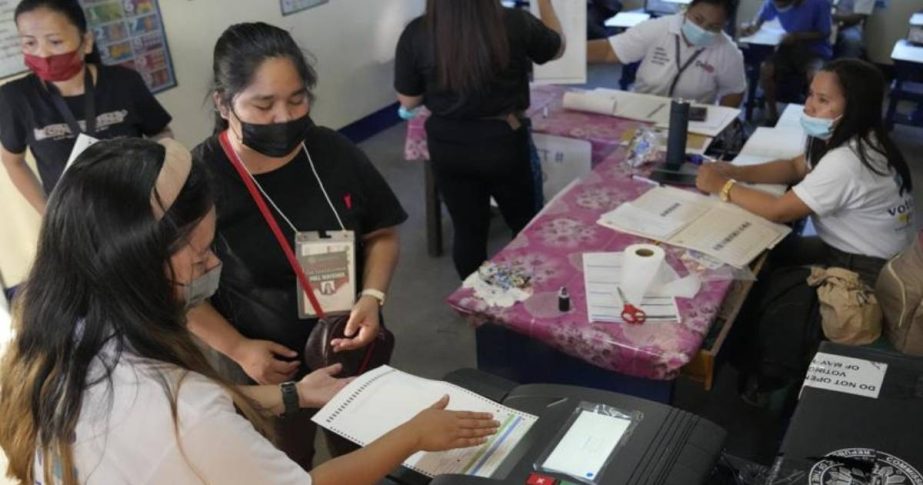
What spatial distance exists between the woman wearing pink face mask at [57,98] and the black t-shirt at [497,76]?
0.81 meters

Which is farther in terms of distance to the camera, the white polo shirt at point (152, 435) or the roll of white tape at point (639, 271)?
the roll of white tape at point (639, 271)

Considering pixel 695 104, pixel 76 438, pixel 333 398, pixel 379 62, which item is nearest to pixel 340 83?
pixel 379 62

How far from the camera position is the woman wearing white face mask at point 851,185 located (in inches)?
74.8

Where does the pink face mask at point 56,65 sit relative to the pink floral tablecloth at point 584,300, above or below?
above

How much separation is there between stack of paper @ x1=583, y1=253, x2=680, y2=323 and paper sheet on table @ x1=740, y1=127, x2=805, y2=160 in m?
0.91

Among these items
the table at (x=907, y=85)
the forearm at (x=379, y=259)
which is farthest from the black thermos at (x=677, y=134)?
the table at (x=907, y=85)

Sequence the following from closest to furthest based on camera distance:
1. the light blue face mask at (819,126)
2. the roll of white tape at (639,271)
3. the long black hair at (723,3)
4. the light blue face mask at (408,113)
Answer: the roll of white tape at (639,271) → the light blue face mask at (819,126) → the light blue face mask at (408,113) → the long black hair at (723,3)

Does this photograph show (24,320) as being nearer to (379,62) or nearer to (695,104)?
(695,104)

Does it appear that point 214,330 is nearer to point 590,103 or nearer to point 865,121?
point 865,121

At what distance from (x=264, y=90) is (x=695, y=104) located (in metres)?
1.91

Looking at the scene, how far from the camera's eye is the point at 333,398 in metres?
1.20

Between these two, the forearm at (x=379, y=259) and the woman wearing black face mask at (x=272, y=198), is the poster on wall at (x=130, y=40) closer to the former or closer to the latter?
the woman wearing black face mask at (x=272, y=198)

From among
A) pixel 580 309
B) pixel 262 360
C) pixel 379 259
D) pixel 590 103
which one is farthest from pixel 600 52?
pixel 262 360

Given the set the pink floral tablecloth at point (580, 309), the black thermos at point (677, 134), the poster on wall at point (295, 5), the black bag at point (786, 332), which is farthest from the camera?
the poster on wall at point (295, 5)
